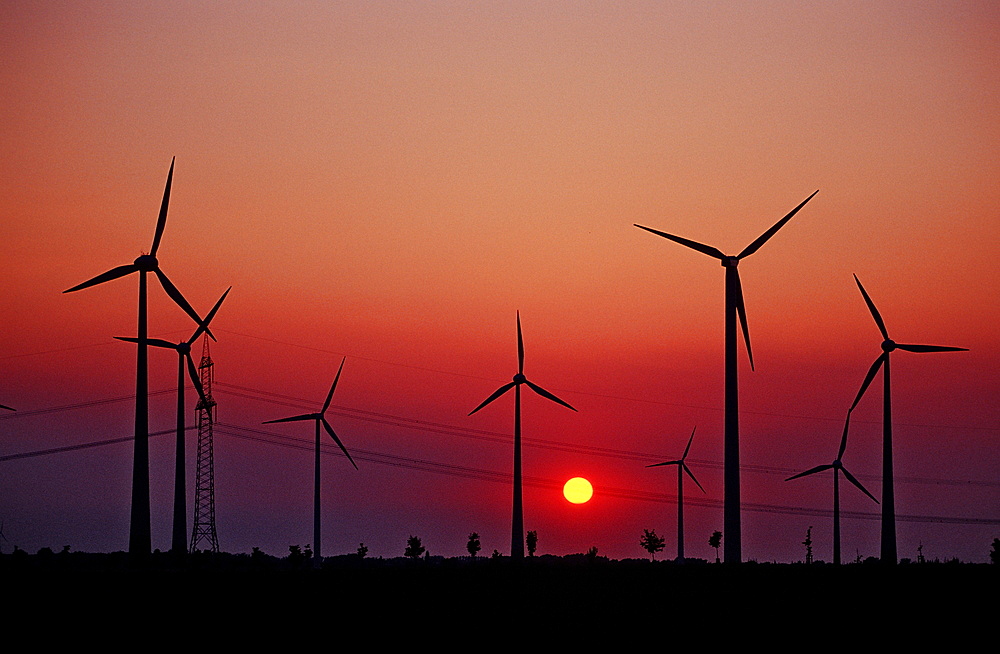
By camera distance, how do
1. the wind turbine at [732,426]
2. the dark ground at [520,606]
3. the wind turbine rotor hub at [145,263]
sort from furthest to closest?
the wind turbine rotor hub at [145,263]
the wind turbine at [732,426]
the dark ground at [520,606]

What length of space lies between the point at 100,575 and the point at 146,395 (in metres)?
15.6

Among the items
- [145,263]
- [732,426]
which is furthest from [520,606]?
[145,263]

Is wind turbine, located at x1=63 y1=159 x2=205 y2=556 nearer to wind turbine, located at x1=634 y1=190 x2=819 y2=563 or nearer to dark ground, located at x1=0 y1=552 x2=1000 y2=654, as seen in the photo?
dark ground, located at x1=0 y1=552 x2=1000 y2=654

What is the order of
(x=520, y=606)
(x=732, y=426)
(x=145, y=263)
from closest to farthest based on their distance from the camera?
(x=520, y=606)
(x=732, y=426)
(x=145, y=263)

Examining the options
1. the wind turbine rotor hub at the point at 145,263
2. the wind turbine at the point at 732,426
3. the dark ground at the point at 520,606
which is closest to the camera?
the dark ground at the point at 520,606

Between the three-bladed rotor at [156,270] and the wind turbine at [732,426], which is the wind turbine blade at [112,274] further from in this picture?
the wind turbine at [732,426]

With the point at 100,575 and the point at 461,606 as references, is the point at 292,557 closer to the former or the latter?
the point at 100,575

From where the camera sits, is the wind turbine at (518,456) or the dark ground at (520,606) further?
the wind turbine at (518,456)

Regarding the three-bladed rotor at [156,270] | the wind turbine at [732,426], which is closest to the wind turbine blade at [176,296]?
the three-bladed rotor at [156,270]

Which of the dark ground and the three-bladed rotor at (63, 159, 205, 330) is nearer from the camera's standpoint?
the dark ground

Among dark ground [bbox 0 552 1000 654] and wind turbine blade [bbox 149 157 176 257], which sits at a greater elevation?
wind turbine blade [bbox 149 157 176 257]

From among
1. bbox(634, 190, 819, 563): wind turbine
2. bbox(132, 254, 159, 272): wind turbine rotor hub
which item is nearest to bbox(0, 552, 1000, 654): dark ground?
bbox(634, 190, 819, 563): wind turbine

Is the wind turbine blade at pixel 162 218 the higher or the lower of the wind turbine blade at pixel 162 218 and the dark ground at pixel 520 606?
the higher

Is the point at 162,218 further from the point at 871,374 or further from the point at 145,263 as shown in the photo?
the point at 871,374
